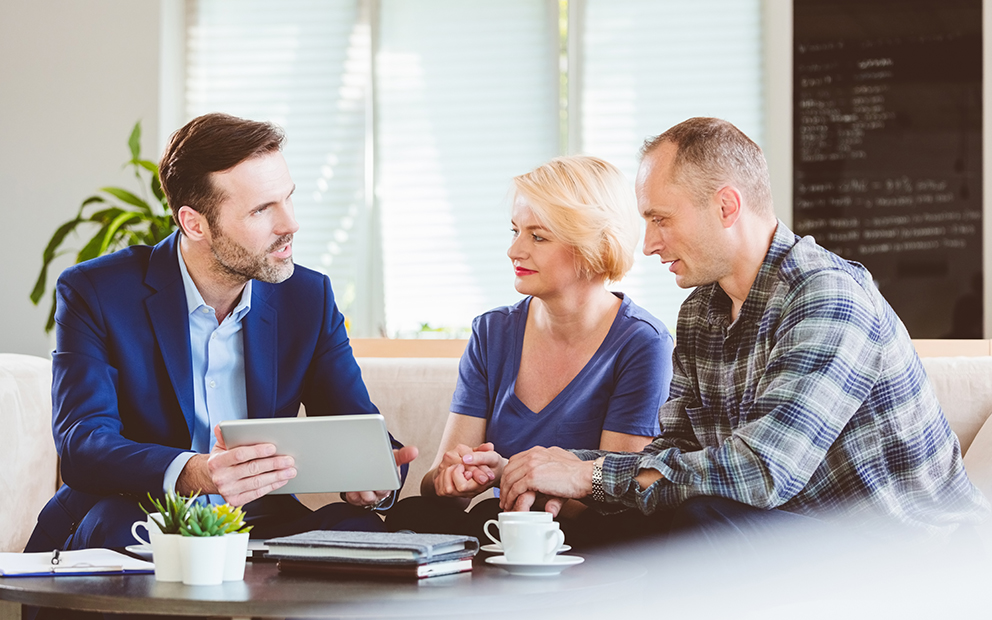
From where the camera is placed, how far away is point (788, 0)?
384 centimetres

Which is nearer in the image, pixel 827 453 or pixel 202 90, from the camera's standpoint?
pixel 827 453

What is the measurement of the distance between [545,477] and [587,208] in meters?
0.67

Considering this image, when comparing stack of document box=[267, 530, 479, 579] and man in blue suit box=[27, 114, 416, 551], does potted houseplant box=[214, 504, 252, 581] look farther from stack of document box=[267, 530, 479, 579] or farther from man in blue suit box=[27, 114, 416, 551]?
man in blue suit box=[27, 114, 416, 551]

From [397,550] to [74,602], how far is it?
36cm

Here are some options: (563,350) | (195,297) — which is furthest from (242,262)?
(563,350)

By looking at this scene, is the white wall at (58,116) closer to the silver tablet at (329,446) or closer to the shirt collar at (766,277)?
the silver tablet at (329,446)

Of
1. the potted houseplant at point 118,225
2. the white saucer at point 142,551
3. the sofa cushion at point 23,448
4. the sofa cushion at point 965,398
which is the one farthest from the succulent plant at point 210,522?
the potted houseplant at point 118,225

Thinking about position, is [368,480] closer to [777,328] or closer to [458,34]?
[777,328]

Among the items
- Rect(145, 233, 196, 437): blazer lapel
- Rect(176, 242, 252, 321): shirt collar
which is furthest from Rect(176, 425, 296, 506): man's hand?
Rect(176, 242, 252, 321): shirt collar

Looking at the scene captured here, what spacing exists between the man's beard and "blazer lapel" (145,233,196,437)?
0.09 m

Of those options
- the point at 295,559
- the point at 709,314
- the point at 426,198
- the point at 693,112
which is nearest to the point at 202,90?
the point at 426,198

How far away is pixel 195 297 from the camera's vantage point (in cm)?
179

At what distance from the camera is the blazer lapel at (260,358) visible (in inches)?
70.9

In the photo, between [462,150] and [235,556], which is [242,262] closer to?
[235,556]
